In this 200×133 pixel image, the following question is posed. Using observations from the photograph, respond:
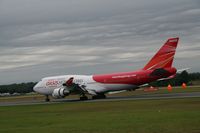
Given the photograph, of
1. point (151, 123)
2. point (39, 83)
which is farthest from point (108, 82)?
point (151, 123)

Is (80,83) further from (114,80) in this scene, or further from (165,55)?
(165,55)

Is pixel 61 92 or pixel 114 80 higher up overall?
pixel 114 80

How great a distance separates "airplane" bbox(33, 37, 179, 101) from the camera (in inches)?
1994

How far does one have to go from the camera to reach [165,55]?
167ft

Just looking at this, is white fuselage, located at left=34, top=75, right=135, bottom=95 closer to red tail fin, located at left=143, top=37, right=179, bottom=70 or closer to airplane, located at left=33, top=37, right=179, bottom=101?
airplane, located at left=33, top=37, right=179, bottom=101

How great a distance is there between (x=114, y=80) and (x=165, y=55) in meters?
7.07

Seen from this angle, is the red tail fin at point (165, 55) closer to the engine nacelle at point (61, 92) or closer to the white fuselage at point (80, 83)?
the white fuselage at point (80, 83)

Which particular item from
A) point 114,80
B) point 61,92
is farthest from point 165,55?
point 61,92

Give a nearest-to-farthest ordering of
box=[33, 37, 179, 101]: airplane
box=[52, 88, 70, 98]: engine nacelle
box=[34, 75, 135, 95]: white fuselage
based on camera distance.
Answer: box=[33, 37, 179, 101]: airplane
box=[52, 88, 70, 98]: engine nacelle
box=[34, 75, 135, 95]: white fuselage

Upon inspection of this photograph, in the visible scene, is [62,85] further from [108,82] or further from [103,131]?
[103,131]

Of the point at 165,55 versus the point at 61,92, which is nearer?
the point at 165,55

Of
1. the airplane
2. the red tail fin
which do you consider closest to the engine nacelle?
the airplane

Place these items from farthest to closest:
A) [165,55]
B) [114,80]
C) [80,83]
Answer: [80,83] < [114,80] < [165,55]

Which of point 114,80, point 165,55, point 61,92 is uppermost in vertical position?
point 165,55
